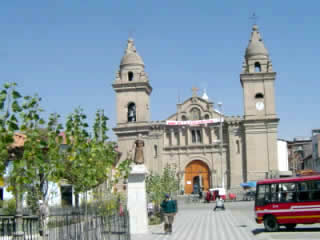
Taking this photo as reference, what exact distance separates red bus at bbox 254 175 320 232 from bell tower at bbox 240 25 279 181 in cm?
3480

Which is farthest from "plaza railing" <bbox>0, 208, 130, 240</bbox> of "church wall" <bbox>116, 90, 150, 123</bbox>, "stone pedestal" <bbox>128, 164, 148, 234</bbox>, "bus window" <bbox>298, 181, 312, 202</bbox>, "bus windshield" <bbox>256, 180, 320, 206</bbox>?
"church wall" <bbox>116, 90, 150, 123</bbox>

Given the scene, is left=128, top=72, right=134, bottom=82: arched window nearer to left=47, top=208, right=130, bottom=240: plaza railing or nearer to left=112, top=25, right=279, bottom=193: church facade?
left=112, top=25, right=279, bottom=193: church facade

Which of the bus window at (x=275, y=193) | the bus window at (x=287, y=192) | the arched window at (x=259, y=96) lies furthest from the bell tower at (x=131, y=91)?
the bus window at (x=287, y=192)

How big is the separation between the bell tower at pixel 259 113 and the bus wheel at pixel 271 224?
3496 centimetres

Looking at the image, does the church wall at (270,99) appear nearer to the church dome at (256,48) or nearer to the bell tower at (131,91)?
the church dome at (256,48)

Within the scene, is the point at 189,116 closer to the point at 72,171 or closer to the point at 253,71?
the point at 253,71

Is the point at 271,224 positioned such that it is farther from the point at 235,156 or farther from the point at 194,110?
the point at 194,110

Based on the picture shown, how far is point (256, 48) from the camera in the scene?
59.1 meters

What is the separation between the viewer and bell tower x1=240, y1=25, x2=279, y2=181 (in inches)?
2226

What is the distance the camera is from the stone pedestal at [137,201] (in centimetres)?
2131

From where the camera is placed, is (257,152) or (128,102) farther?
(128,102)

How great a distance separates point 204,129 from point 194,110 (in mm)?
2547

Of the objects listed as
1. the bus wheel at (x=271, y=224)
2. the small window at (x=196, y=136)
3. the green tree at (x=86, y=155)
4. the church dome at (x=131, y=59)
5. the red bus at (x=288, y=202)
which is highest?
the church dome at (x=131, y=59)

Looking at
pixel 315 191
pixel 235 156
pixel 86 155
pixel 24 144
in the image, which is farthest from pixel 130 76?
pixel 24 144
